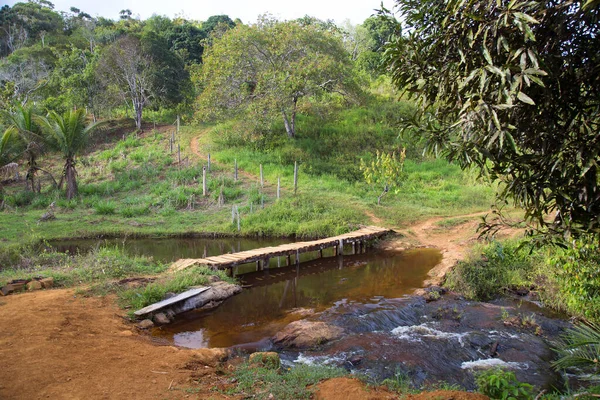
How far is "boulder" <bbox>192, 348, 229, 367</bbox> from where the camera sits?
261 inches

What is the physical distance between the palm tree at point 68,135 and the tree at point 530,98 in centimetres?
1887

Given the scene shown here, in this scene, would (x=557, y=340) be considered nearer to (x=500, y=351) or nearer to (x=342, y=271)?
(x=500, y=351)

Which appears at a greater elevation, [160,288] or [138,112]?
[138,112]

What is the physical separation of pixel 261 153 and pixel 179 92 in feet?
39.1

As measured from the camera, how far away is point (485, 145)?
425cm

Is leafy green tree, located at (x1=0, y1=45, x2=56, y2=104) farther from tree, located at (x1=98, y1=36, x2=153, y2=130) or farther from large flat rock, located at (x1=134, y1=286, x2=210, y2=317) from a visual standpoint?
large flat rock, located at (x1=134, y1=286, x2=210, y2=317)

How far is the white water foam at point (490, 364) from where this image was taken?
285 inches

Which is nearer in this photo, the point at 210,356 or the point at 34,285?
the point at 210,356

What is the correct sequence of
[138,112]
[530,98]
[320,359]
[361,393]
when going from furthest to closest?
[138,112] < [320,359] < [361,393] < [530,98]

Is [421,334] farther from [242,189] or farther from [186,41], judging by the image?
[186,41]

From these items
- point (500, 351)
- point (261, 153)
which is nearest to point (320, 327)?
point (500, 351)

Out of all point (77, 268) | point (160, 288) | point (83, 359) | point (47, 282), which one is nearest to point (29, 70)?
point (77, 268)

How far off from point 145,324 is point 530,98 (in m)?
7.28

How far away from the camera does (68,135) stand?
19.9 meters
